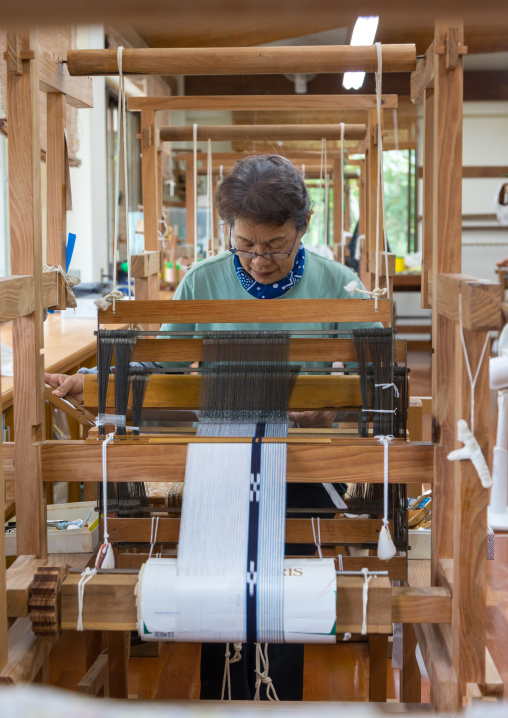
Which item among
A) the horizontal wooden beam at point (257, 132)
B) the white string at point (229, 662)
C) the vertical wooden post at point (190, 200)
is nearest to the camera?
the white string at point (229, 662)

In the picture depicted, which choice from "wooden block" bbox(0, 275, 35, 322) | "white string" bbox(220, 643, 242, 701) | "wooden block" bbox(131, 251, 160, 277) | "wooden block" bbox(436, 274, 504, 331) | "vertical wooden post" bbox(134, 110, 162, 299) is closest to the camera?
"wooden block" bbox(436, 274, 504, 331)

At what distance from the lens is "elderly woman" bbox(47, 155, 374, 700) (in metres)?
1.71

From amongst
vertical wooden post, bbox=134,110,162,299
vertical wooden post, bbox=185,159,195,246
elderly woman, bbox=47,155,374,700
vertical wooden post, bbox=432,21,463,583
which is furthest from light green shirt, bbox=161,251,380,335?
vertical wooden post, bbox=185,159,195,246

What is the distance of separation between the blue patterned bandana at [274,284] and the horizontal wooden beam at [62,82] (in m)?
0.53

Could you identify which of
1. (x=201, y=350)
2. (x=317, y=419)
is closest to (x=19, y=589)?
(x=201, y=350)

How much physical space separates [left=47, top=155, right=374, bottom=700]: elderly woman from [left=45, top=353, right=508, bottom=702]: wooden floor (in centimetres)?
50

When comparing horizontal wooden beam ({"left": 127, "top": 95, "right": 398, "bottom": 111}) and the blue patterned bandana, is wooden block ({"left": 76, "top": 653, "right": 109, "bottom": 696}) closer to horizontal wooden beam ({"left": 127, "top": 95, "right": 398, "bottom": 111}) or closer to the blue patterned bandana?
the blue patterned bandana

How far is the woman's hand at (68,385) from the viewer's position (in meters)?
1.72

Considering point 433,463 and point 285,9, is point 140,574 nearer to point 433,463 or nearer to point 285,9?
point 433,463

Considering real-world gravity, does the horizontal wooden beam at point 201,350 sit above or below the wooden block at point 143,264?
below

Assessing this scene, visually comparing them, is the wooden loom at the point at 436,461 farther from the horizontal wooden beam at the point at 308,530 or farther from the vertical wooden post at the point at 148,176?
the vertical wooden post at the point at 148,176

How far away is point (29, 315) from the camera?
1.29 m

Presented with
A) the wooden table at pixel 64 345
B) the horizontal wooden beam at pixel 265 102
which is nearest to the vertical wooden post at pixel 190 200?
the wooden table at pixel 64 345

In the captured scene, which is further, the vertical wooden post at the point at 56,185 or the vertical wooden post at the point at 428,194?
the vertical wooden post at the point at 56,185
